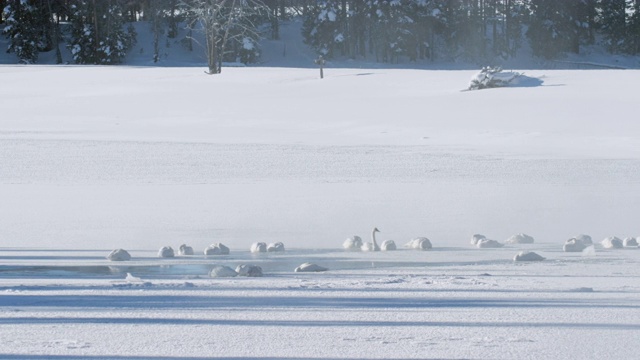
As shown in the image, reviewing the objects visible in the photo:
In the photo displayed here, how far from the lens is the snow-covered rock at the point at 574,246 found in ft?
26.7

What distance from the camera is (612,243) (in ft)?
27.0

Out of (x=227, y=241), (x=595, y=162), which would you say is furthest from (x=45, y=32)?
(x=227, y=241)

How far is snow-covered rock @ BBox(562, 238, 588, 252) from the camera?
814cm

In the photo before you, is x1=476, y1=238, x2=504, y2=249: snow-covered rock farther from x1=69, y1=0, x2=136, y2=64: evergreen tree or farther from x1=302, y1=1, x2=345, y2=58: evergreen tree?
x1=302, y1=1, x2=345, y2=58: evergreen tree

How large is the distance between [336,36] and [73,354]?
214 ft

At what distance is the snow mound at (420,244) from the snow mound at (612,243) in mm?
1458

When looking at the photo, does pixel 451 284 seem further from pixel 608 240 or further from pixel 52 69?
pixel 52 69

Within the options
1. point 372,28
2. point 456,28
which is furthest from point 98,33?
point 456,28

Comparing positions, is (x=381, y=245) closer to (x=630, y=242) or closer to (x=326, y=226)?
(x=326, y=226)

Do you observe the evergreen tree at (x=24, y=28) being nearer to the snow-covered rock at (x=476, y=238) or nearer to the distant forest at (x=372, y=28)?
the distant forest at (x=372, y=28)

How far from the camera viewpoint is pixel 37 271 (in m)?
7.23

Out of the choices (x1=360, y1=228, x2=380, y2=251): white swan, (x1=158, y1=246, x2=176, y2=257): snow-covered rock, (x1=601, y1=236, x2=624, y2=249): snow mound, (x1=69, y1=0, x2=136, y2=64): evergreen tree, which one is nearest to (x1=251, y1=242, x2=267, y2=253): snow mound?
(x1=158, y1=246, x2=176, y2=257): snow-covered rock

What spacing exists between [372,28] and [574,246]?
6313cm

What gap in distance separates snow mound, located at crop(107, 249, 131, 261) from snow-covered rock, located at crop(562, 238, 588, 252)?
3.57 metres
